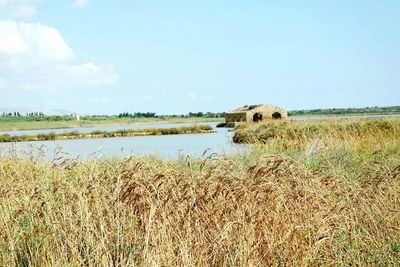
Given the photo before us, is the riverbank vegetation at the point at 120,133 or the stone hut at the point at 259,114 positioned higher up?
the stone hut at the point at 259,114

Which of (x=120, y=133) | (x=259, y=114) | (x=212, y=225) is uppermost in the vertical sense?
(x=259, y=114)

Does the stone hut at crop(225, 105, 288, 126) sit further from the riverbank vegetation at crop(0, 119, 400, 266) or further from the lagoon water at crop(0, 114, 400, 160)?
the riverbank vegetation at crop(0, 119, 400, 266)

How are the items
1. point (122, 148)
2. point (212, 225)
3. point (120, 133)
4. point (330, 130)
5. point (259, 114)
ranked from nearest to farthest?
1. point (212, 225)
2. point (122, 148)
3. point (330, 130)
4. point (259, 114)
5. point (120, 133)

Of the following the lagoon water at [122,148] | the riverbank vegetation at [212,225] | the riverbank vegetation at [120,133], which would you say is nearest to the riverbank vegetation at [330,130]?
the lagoon water at [122,148]

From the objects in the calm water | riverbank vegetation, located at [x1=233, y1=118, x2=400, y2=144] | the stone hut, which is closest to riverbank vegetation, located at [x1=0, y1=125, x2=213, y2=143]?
the stone hut

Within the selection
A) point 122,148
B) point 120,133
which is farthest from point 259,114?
point 122,148

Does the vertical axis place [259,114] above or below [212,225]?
above

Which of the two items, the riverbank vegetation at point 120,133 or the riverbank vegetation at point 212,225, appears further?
the riverbank vegetation at point 120,133

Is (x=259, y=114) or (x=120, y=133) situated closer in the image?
(x=259, y=114)

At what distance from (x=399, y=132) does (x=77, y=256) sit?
17838mm

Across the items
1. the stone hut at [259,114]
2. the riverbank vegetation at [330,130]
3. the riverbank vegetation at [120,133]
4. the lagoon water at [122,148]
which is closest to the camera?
the lagoon water at [122,148]

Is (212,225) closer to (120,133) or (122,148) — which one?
(122,148)

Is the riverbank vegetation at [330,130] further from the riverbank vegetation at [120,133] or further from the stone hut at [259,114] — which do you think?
the riverbank vegetation at [120,133]

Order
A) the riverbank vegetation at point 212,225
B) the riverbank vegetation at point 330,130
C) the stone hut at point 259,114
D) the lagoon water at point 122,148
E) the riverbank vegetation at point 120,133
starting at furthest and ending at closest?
the riverbank vegetation at point 120,133 → the stone hut at point 259,114 → the riverbank vegetation at point 330,130 → the lagoon water at point 122,148 → the riverbank vegetation at point 212,225
